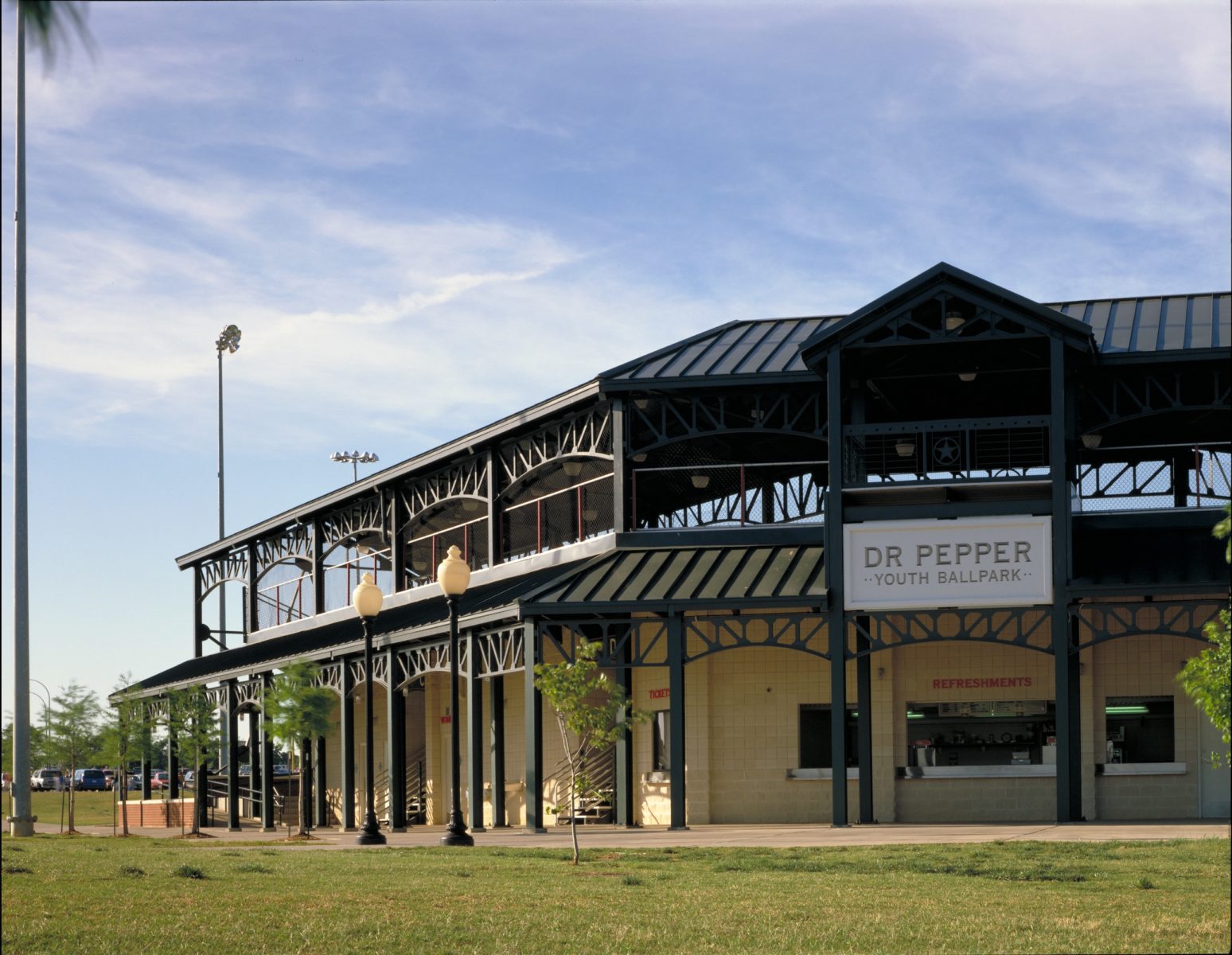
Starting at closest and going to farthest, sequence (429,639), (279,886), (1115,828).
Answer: (279,886) → (1115,828) → (429,639)

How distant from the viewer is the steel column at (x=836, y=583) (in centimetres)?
2591

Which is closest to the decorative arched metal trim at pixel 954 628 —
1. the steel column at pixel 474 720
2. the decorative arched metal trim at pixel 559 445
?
the decorative arched metal trim at pixel 559 445

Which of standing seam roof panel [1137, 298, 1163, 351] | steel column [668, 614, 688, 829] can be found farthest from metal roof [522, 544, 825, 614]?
standing seam roof panel [1137, 298, 1163, 351]

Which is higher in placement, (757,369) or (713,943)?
(757,369)

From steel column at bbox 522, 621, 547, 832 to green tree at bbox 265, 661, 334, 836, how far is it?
5.16m

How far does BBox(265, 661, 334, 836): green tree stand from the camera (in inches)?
1235

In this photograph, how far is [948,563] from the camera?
85.7ft

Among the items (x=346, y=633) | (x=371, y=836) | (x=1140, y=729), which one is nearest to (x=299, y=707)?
(x=346, y=633)

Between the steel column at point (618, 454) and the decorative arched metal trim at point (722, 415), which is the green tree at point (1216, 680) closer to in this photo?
the decorative arched metal trim at point (722, 415)

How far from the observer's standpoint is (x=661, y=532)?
2927 centimetres

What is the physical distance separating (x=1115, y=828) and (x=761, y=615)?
20.7 feet

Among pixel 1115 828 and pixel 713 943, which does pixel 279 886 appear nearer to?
pixel 713 943

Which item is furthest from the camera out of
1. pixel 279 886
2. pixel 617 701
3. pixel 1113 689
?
pixel 1113 689

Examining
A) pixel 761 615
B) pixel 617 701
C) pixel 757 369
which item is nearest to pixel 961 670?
pixel 761 615
